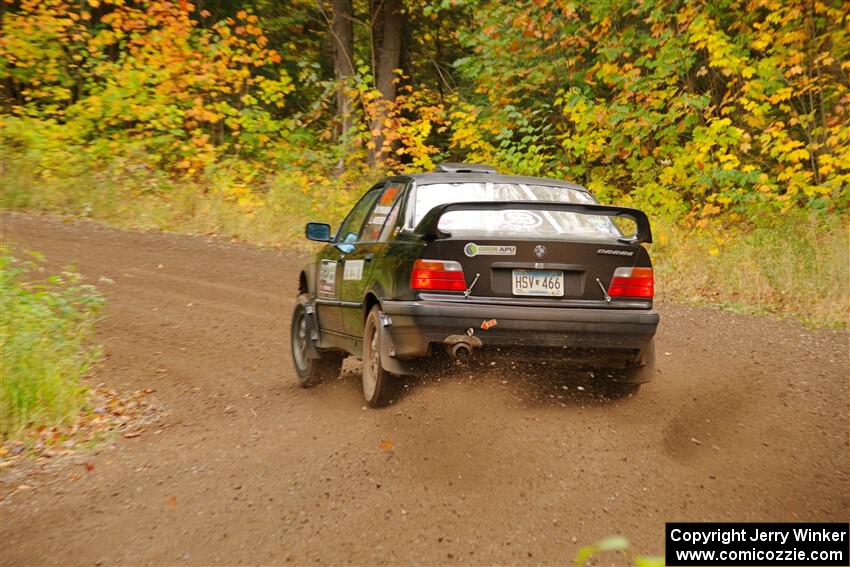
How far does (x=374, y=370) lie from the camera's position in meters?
6.42

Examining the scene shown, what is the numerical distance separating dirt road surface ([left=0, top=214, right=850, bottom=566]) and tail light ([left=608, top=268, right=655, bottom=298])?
829 mm

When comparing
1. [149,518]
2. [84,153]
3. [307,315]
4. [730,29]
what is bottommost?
[149,518]

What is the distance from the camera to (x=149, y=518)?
4.70 metres

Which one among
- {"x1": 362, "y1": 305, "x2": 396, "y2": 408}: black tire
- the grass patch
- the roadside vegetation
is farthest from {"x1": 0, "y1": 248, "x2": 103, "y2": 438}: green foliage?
the roadside vegetation

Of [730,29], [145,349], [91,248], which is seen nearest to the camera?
[145,349]

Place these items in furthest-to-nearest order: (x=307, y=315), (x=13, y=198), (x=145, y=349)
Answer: (x=13, y=198) → (x=145, y=349) → (x=307, y=315)

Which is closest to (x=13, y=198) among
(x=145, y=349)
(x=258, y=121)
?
(x=258, y=121)

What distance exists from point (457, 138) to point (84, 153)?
8.32 metres

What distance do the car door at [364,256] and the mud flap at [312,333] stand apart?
736mm

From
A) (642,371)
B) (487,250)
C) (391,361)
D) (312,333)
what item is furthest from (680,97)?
(391,361)

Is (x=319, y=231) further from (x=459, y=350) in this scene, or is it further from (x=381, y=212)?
(x=459, y=350)

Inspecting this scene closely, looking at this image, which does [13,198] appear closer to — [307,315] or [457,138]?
[457,138]

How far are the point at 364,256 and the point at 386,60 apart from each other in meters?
17.3

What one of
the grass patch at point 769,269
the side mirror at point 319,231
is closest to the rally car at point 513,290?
the side mirror at point 319,231
